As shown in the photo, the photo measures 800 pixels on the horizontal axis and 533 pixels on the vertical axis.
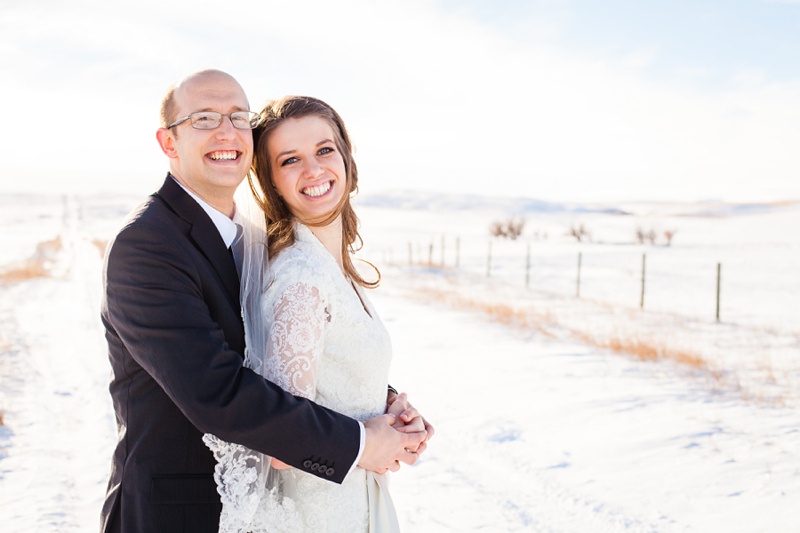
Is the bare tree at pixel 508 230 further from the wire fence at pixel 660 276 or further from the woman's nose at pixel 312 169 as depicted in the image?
the woman's nose at pixel 312 169

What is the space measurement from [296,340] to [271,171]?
2.18ft

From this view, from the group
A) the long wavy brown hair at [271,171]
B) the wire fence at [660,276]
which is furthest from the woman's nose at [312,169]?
the wire fence at [660,276]

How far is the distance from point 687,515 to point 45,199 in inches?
4880

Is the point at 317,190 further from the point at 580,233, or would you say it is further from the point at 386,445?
the point at 580,233

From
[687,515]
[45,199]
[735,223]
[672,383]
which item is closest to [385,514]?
[687,515]

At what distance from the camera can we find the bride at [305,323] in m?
1.93

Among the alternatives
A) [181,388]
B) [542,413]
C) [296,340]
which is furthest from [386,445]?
[542,413]

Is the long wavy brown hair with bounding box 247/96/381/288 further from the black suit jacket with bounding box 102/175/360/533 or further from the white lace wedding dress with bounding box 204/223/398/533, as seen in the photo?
the black suit jacket with bounding box 102/175/360/533

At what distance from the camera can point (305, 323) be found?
1945 millimetres

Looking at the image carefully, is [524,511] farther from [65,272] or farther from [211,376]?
[65,272]

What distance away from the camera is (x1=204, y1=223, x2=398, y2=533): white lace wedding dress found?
1.90 meters

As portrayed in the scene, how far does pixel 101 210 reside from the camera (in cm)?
7919

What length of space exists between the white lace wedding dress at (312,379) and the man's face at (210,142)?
30 centimetres

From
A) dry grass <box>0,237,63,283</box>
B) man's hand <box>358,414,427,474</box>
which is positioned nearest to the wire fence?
man's hand <box>358,414,427,474</box>
